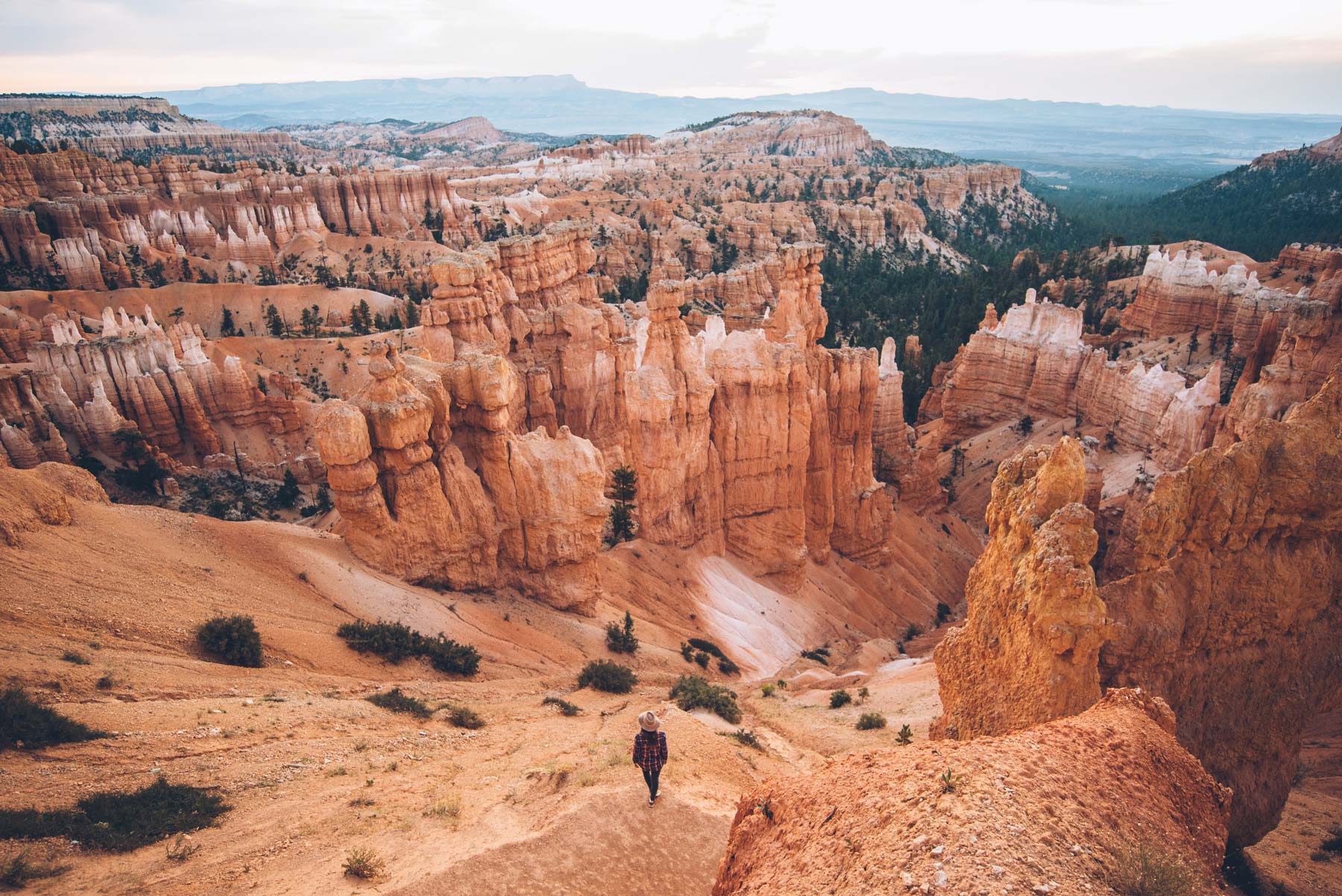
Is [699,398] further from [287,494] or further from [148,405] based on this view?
[148,405]

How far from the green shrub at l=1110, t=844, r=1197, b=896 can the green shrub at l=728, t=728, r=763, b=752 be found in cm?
822

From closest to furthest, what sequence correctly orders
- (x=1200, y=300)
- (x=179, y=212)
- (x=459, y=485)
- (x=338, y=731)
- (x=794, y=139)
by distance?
(x=338, y=731), (x=459, y=485), (x=1200, y=300), (x=179, y=212), (x=794, y=139)

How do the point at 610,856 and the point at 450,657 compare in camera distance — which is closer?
the point at 610,856

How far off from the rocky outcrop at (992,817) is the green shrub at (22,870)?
7157 millimetres

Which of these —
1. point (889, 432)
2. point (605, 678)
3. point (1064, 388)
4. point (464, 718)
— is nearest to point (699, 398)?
point (605, 678)

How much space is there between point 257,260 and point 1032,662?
77692 mm

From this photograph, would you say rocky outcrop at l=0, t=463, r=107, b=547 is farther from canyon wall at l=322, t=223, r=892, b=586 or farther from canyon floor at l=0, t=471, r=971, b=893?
canyon wall at l=322, t=223, r=892, b=586

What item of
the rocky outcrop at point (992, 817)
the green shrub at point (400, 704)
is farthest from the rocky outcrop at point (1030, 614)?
the green shrub at point (400, 704)

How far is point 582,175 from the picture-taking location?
5217 inches

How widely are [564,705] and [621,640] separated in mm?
5334

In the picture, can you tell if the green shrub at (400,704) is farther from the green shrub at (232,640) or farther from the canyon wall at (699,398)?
the canyon wall at (699,398)

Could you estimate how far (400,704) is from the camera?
1410 centimetres

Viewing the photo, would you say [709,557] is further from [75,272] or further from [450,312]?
[75,272]

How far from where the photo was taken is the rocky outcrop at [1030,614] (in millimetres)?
11523
